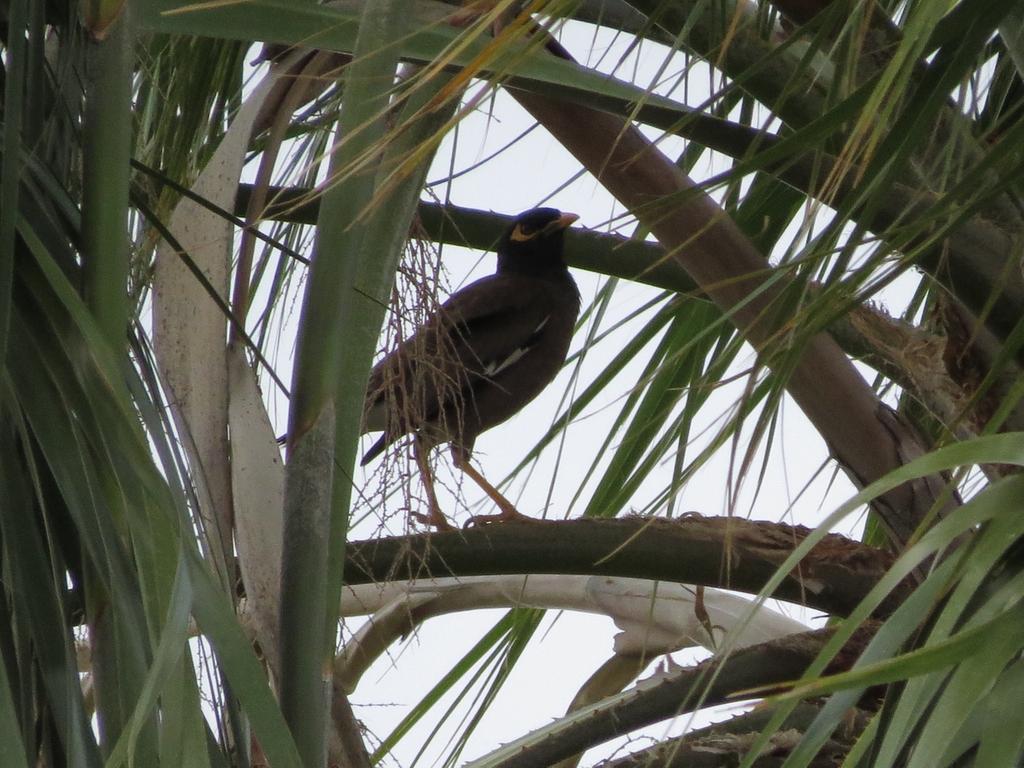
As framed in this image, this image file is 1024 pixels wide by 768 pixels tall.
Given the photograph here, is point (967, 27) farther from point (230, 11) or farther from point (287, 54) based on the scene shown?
point (287, 54)

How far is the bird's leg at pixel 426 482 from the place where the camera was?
177 cm

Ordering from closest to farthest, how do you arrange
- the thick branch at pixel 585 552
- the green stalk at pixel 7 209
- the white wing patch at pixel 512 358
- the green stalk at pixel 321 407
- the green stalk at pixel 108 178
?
the green stalk at pixel 7 209, the green stalk at pixel 108 178, the green stalk at pixel 321 407, the thick branch at pixel 585 552, the white wing patch at pixel 512 358

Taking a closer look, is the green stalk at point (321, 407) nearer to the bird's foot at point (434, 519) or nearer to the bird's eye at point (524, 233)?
the bird's foot at point (434, 519)

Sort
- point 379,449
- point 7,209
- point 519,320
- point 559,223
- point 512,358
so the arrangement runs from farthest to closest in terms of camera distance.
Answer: point 559,223, point 519,320, point 512,358, point 379,449, point 7,209

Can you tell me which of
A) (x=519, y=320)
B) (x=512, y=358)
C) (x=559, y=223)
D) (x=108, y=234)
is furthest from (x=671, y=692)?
(x=559, y=223)

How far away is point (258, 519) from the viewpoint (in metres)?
1.57

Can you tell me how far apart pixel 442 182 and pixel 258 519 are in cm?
67

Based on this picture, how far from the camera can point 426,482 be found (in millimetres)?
1794

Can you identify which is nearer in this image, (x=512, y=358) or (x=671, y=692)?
(x=671, y=692)

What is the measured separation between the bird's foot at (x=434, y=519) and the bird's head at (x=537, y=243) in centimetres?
324

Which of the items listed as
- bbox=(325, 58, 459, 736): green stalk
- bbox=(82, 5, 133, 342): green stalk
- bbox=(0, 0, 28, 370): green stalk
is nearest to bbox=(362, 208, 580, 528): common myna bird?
bbox=(325, 58, 459, 736): green stalk

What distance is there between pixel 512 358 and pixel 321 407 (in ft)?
10.7

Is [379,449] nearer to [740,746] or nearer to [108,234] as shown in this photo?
[740,746]

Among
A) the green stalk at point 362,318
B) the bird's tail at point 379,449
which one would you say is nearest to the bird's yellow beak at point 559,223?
the bird's tail at point 379,449
